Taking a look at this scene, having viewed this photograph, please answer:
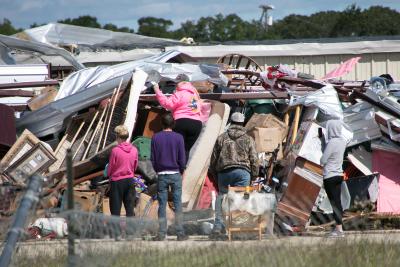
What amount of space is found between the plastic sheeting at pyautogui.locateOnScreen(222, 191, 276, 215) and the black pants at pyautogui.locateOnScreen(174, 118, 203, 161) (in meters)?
2.34

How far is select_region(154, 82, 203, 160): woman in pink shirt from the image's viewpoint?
42.4ft

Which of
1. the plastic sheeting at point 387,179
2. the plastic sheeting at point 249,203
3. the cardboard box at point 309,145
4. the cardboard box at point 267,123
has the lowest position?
the plastic sheeting at point 387,179

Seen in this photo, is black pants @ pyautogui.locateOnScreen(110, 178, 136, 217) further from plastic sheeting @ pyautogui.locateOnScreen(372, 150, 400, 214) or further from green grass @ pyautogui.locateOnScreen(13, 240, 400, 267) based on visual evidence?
green grass @ pyautogui.locateOnScreen(13, 240, 400, 267)

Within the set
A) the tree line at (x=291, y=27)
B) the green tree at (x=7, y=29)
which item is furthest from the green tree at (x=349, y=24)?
the green tree at (x=7, y=29)

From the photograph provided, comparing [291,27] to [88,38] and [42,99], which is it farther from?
[42,99]

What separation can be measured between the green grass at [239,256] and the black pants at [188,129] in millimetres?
5455

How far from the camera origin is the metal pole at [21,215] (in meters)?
6.53

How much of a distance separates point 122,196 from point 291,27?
6345 centimetres

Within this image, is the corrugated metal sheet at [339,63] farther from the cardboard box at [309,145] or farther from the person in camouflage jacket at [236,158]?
the person in camouflage jacket at [236,158]

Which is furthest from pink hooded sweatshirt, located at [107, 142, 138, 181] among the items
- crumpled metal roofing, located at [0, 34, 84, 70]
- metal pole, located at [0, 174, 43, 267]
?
crumpled metal roofing, located at [0, 34, 84, 70]

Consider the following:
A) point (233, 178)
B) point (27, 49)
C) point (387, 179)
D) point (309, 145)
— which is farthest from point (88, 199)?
point (27, 49)

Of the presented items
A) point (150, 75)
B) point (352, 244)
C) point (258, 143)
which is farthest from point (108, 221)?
point (150, 75)

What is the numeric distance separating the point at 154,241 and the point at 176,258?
415 mm

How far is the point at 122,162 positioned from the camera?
1153cm
